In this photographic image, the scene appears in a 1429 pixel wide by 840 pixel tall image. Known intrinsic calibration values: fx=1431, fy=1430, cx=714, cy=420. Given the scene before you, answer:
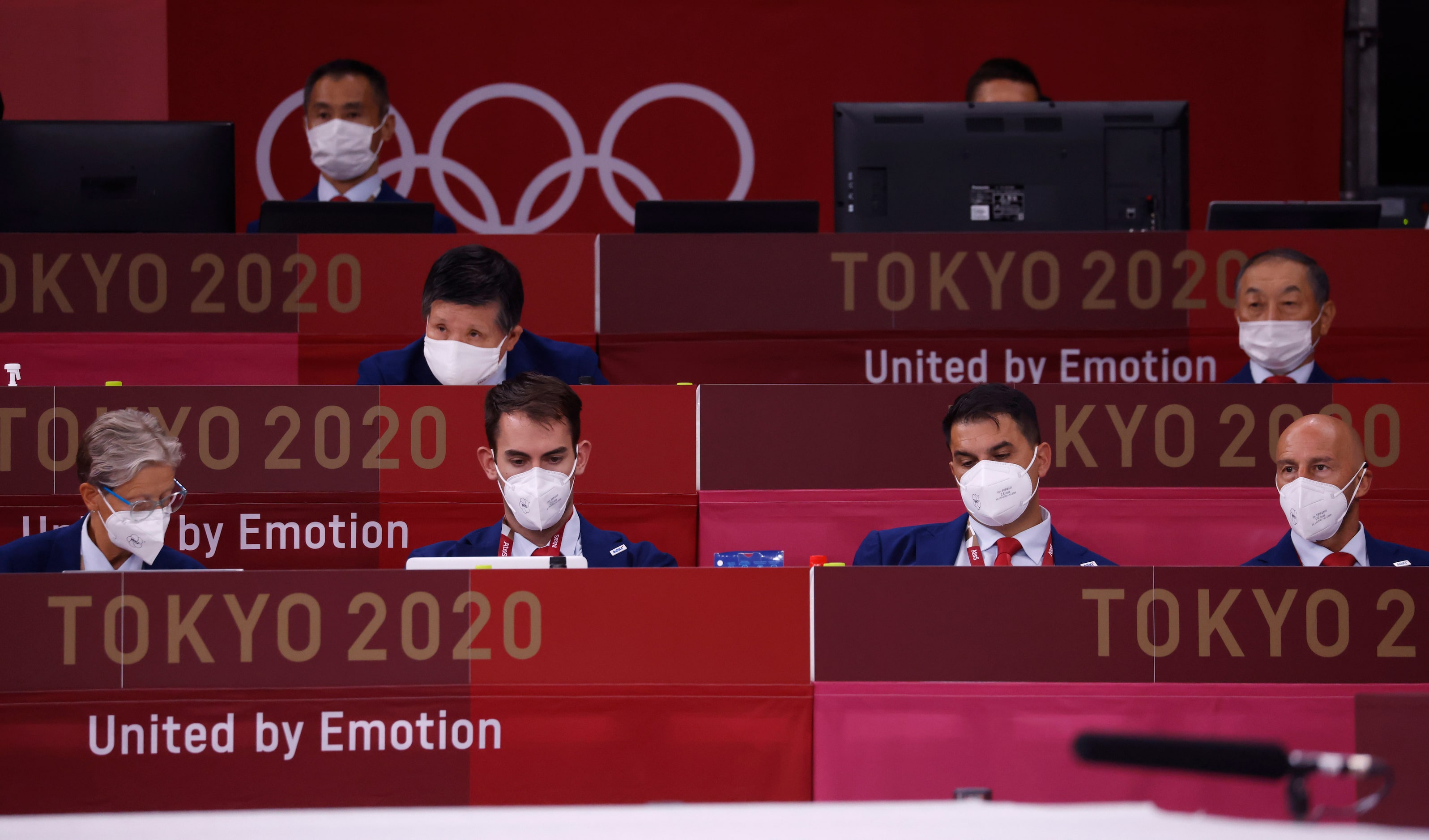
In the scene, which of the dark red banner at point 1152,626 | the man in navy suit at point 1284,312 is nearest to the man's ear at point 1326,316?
the man in navy suit at point 1284,312

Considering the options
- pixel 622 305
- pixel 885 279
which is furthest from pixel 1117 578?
pixel 622 305

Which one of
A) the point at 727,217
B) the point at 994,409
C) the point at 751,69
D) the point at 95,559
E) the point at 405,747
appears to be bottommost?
the point at 405,747

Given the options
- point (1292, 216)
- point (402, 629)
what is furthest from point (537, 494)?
point (1292, 216)

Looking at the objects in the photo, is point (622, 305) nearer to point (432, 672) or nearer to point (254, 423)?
point (254, 423)

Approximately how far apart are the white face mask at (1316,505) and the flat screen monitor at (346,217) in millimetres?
Result: 2702

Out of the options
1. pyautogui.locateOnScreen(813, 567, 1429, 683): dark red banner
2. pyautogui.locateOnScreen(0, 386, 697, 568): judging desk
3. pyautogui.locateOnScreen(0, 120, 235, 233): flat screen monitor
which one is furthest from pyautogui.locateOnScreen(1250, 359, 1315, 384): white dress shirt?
pyautogui.locateOnScreen(0, 120, 235, 233): flat screen monitor

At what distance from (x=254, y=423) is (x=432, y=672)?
3.82ft

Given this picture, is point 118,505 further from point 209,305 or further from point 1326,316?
point 1326,316

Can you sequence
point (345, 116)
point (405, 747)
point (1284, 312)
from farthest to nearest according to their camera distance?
point (345, 116), point (1284, 312), point (405, 747)

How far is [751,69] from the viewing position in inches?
280

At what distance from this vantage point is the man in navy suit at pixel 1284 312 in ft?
13.7

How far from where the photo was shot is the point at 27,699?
115 inches

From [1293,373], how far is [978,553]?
4.52 feet

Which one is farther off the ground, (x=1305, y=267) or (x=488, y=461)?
(x=1305, y=267)
